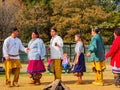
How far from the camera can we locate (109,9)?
44719 millimetres

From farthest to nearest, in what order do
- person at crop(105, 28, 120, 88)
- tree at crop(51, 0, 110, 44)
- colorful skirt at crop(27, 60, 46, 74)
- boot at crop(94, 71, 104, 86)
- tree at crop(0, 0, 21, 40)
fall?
tree at crop(0, 0, 21, 40), tree at crop(51, 0, 110, 44), colorful skirt at crop(27, 60, 46, 74), boot at crop(94, 71, 104, 86), person at crop(105, 28, 120, 88)

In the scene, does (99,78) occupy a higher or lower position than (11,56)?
lower

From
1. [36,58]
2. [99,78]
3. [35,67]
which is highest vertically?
[36,58]

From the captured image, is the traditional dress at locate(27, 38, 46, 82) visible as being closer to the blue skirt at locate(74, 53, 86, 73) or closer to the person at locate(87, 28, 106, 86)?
the blue skirt at locate(74, 53, 86, 73)

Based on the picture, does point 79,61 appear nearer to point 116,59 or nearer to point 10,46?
point 116,59

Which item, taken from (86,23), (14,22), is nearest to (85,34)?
(86,23)

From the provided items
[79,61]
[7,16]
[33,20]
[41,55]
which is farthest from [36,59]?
[7,16]

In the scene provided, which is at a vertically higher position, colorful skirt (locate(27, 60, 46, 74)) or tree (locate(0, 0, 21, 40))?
tree (locate(0, 0, 21, 40))

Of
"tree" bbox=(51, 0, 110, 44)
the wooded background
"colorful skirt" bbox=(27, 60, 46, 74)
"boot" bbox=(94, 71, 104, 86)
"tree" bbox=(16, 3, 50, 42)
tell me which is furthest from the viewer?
"tree" bbox=(16, 3, 50, 42)

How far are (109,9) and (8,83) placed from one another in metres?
34.0

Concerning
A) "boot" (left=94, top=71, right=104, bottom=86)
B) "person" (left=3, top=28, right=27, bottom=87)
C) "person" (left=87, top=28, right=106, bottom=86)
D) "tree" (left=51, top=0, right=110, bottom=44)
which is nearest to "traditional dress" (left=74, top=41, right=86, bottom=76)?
"person" (left=87, top=28, right=106, bottom=86)

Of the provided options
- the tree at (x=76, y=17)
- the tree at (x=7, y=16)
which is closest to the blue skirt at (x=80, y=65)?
the tree at (x=76, y=17)

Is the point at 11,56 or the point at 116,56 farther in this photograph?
the point at 11,56

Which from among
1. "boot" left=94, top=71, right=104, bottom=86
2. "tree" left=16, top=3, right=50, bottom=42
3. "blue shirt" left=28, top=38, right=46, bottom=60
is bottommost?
"boot" left=94, top=71, right=104, bottom=86
